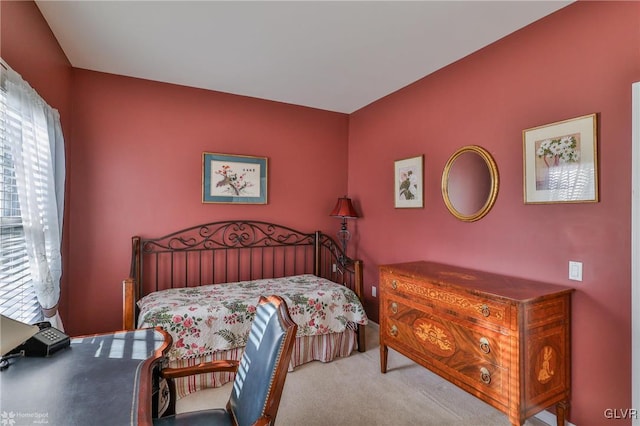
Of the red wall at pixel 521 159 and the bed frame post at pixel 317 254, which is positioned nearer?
the red wall at pixel 521 159

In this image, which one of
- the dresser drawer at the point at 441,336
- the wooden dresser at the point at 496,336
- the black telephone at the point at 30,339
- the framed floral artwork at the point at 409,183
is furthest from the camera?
the framed floral artwork at the point at 409,183

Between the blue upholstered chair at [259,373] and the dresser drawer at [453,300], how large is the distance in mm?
1212

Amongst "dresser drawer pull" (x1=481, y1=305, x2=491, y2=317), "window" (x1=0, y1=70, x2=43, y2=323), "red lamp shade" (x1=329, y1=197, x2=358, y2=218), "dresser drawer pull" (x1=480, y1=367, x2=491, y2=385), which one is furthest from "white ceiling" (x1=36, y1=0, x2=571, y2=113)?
"dresser drawer pull" (x1=480, y1=367, x2=491, y2=385)

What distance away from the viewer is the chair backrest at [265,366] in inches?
44.9

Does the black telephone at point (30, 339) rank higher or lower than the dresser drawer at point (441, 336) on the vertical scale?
higher

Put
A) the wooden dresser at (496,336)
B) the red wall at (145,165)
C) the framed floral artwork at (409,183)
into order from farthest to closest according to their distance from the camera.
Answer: the framed floral artwork at (409,183), the red wall at (145,165), the wooden dresser at (496,336)

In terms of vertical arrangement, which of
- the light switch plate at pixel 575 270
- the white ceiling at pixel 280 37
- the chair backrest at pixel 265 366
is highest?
the white ceiling at pixel 280 37

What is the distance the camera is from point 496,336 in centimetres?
181

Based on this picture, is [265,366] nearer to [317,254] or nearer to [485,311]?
[485,311]

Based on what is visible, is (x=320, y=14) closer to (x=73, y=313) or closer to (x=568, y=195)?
(x=568, y=195)

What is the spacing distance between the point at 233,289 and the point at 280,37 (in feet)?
7.05

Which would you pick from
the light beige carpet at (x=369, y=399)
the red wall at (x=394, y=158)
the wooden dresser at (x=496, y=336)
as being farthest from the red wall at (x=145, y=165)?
the wooden dresser at (x=496, y=336)

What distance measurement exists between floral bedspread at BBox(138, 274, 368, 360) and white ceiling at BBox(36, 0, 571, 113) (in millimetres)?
1983

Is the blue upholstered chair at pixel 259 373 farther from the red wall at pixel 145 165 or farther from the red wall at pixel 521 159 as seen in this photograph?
the red wall at pixel 145 165
